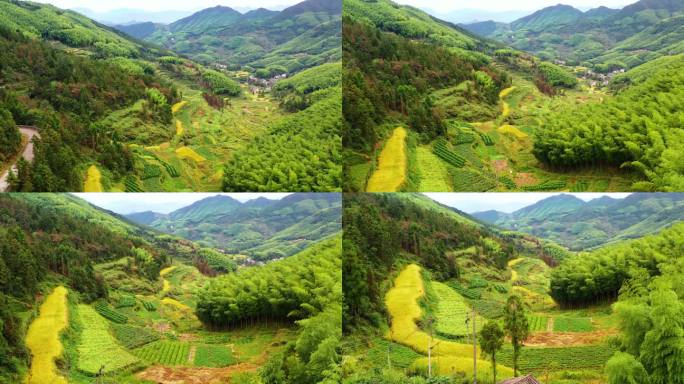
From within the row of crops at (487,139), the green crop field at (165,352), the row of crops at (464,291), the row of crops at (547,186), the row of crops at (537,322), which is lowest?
the green crop field at (165,352)

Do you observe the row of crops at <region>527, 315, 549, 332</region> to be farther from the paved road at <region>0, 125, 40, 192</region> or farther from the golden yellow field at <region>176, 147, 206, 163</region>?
the paved road at <region>0, 125, 40, 192</region>

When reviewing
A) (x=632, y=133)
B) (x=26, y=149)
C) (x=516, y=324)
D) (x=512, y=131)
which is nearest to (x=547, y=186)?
(x=512, y=131)

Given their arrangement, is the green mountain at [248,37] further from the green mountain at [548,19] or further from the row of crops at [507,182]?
the row of crops at [507,182]

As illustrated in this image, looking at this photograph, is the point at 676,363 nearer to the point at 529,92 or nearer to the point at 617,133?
the point at 617,133

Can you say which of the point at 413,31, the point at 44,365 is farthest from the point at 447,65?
the point at 44,365

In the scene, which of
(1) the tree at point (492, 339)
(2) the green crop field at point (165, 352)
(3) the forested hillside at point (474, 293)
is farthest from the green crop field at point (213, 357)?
(1) the tree at point (492, 339)

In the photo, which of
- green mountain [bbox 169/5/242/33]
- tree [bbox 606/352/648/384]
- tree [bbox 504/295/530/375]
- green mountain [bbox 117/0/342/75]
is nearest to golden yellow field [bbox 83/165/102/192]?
green mountain [bbox 117/0/342/75]
